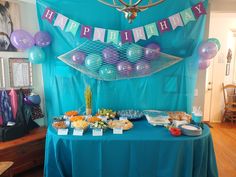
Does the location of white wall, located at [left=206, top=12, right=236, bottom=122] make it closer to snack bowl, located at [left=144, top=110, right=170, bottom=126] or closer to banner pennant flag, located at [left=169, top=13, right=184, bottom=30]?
banner pennant flag, located at [left=169, top=13, right=184, bottom=30]

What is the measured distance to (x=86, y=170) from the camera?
1.89m

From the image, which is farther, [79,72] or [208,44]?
[79,72]

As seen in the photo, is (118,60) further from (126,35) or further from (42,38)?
(42,38)

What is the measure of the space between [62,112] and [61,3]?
1.51m

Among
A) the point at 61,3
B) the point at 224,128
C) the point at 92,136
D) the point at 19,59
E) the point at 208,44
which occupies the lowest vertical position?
the point at 224,128

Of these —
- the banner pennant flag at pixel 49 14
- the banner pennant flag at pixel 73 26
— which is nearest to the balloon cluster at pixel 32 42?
the banner pennant flag at pixel 49 14

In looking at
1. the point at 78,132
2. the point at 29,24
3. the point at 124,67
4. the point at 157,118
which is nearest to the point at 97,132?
the point at 78,132

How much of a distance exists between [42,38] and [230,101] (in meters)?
4.47

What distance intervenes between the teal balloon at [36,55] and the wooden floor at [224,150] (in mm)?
1468

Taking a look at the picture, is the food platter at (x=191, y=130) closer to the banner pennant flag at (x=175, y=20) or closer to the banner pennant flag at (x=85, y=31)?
the banner pennant flag at (x=175, y=20)

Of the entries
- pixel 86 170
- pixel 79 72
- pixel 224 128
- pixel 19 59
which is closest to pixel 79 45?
pixel 79 72

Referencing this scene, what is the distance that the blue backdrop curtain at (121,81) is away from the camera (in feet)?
8.28

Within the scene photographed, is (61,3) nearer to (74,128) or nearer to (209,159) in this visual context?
(74,128)

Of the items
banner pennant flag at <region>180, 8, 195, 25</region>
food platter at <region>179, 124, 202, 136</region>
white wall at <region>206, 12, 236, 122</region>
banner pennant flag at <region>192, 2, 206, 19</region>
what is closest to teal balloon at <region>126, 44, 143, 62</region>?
banner pennant flag at <region>180, 8, 195, 25</region>
